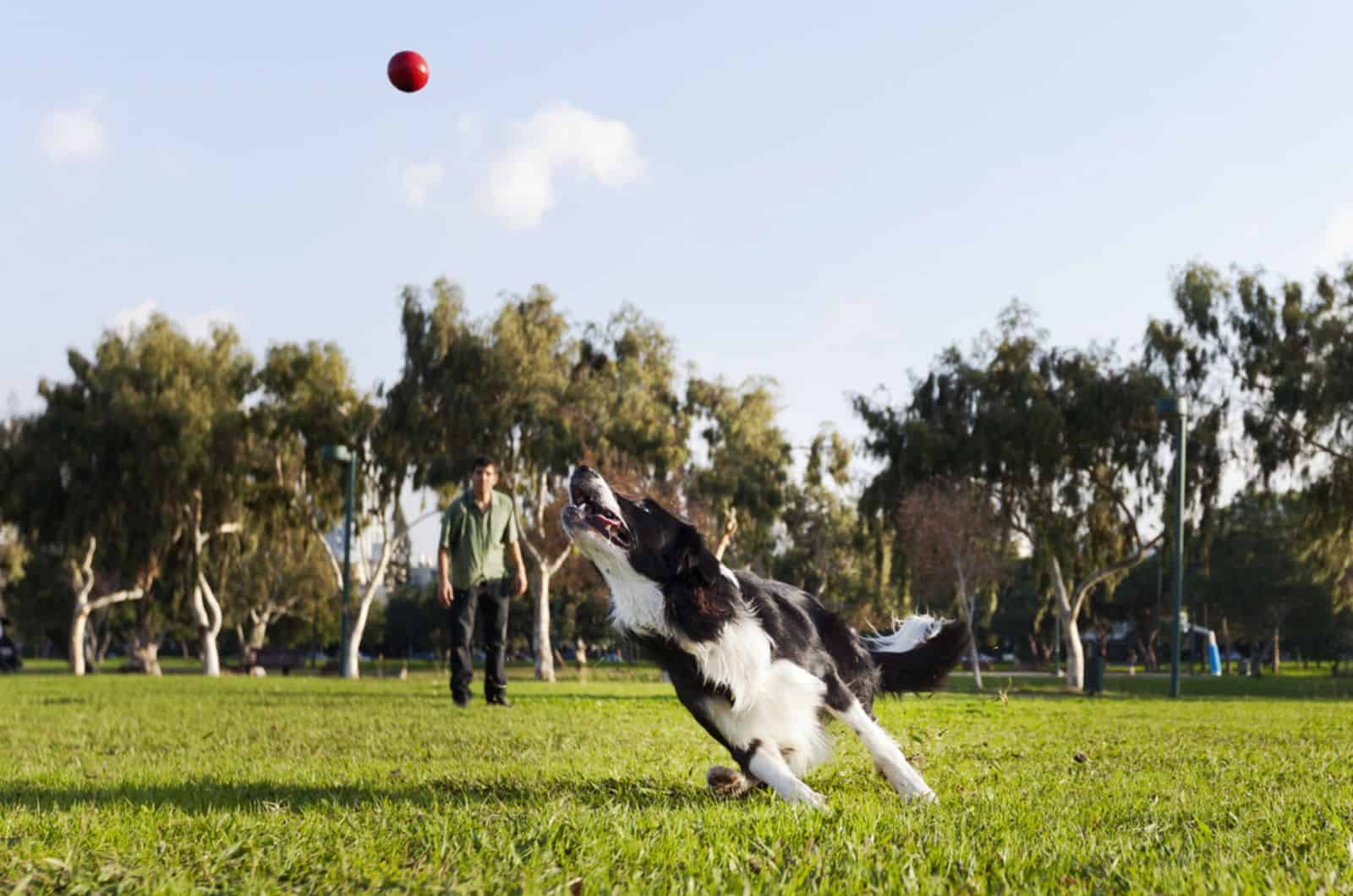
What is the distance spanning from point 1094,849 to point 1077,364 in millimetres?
30967

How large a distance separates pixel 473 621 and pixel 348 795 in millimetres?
5494

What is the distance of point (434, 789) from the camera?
5.93 m

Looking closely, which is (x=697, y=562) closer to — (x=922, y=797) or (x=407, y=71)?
(x=922, y=797)

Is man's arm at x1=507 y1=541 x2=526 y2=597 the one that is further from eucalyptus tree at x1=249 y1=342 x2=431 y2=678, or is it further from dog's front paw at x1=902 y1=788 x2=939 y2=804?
eucalyptus tree at x1=249 y1=342 x2=431 y2=678

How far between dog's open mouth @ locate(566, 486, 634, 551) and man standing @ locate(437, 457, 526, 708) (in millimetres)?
5403

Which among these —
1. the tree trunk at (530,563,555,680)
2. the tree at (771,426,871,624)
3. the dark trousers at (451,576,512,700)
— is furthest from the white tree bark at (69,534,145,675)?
the dark trousers at (451,576,512,700)

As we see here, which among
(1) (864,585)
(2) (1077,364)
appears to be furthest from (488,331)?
(1) (864,585)

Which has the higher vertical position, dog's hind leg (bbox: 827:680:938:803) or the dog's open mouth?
the dog's open mouth

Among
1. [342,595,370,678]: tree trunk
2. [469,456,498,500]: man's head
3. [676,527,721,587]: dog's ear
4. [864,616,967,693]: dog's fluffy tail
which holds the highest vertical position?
[469,456,498,500]: man's head

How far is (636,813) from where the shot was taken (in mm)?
4891

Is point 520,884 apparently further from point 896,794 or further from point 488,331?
point 488,331

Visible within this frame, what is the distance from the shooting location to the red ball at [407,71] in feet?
35.6

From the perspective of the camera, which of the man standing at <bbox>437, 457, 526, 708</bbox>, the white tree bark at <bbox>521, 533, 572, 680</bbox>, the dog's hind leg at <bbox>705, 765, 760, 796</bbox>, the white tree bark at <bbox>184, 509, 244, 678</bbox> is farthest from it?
the white tree bark at <bbox>184, 509, 244, 678</bbox>

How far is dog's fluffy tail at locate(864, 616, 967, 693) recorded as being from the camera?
6.50 m
